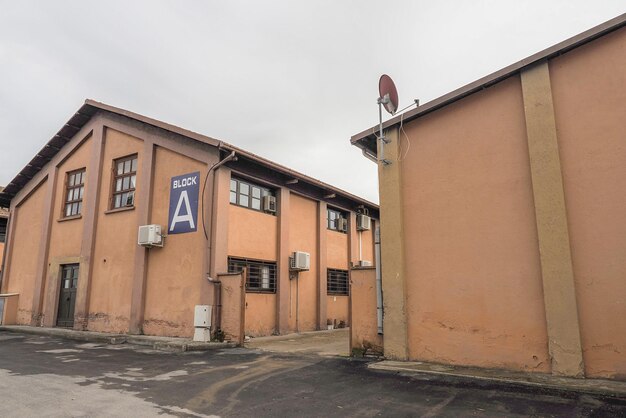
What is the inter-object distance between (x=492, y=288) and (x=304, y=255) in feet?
27.9

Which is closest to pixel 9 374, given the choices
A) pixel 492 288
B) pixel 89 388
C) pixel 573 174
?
pixel 89 388

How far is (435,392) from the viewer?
19.9 feet

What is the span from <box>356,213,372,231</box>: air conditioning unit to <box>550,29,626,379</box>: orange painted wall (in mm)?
12712

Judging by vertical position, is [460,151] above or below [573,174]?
above

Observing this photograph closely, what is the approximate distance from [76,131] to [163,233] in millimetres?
7461

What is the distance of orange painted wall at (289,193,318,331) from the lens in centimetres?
1558

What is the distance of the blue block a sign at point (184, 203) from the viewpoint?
1273cm

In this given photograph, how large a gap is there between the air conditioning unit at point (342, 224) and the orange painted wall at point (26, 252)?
12254 mm

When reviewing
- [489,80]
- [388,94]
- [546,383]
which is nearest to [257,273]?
[388,94]

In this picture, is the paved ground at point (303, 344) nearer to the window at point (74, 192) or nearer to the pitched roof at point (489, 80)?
the pitched roof at point (489, 80)

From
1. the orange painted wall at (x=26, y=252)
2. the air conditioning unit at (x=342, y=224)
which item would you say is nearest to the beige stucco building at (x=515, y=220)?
the air conditioning unit at (x=342, y=224)

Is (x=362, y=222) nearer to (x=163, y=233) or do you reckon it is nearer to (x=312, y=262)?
(x=312, y=262)

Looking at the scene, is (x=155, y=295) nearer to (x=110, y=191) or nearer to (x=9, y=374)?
(x=110, y=191)

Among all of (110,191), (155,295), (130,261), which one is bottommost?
(155,295)
